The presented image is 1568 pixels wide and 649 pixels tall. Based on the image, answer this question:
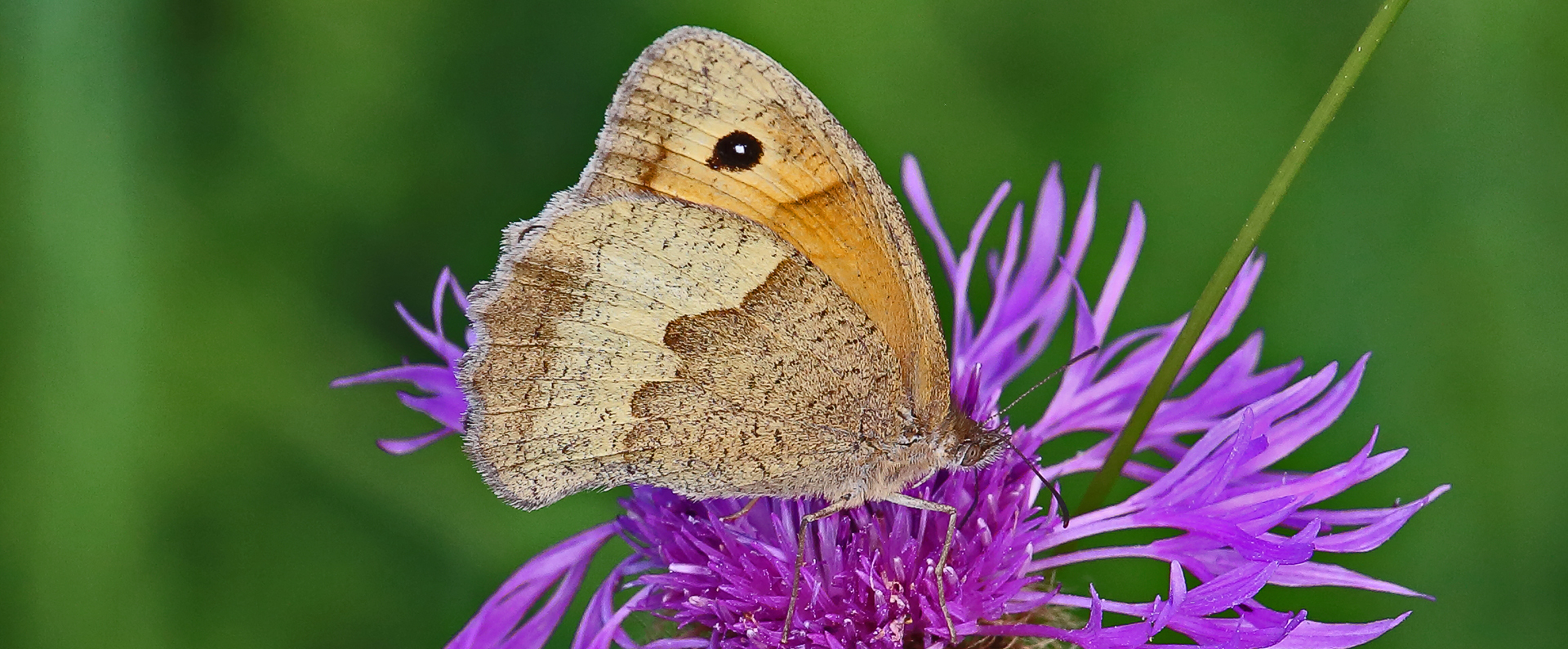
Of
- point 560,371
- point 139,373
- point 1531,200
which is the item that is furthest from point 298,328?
point 1531,200

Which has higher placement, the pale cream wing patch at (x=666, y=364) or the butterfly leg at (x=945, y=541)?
the pale cream wing patch at (x=666, y=364)

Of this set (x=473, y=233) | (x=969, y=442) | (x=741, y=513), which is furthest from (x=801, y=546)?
(x=473, y=233)

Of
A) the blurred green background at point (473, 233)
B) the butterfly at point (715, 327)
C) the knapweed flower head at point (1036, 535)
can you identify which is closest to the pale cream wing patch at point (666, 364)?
the butterfly at point (715, 327)

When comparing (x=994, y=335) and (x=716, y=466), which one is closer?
(x=716, y=466)

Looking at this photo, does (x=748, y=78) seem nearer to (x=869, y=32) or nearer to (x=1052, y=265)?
(x=1052, y=265)

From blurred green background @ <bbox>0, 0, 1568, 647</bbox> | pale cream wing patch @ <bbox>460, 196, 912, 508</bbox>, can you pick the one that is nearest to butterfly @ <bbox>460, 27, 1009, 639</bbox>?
pale cream wing patch @ <bbox>460, 196, 912, 508</bbox>

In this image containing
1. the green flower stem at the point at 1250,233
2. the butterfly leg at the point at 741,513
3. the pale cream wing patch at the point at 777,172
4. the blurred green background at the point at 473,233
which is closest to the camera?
the green flower stem at the point at 1250,233

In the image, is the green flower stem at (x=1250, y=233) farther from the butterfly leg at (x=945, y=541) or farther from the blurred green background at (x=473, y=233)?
the blurred green background at (x=473, y=233)
